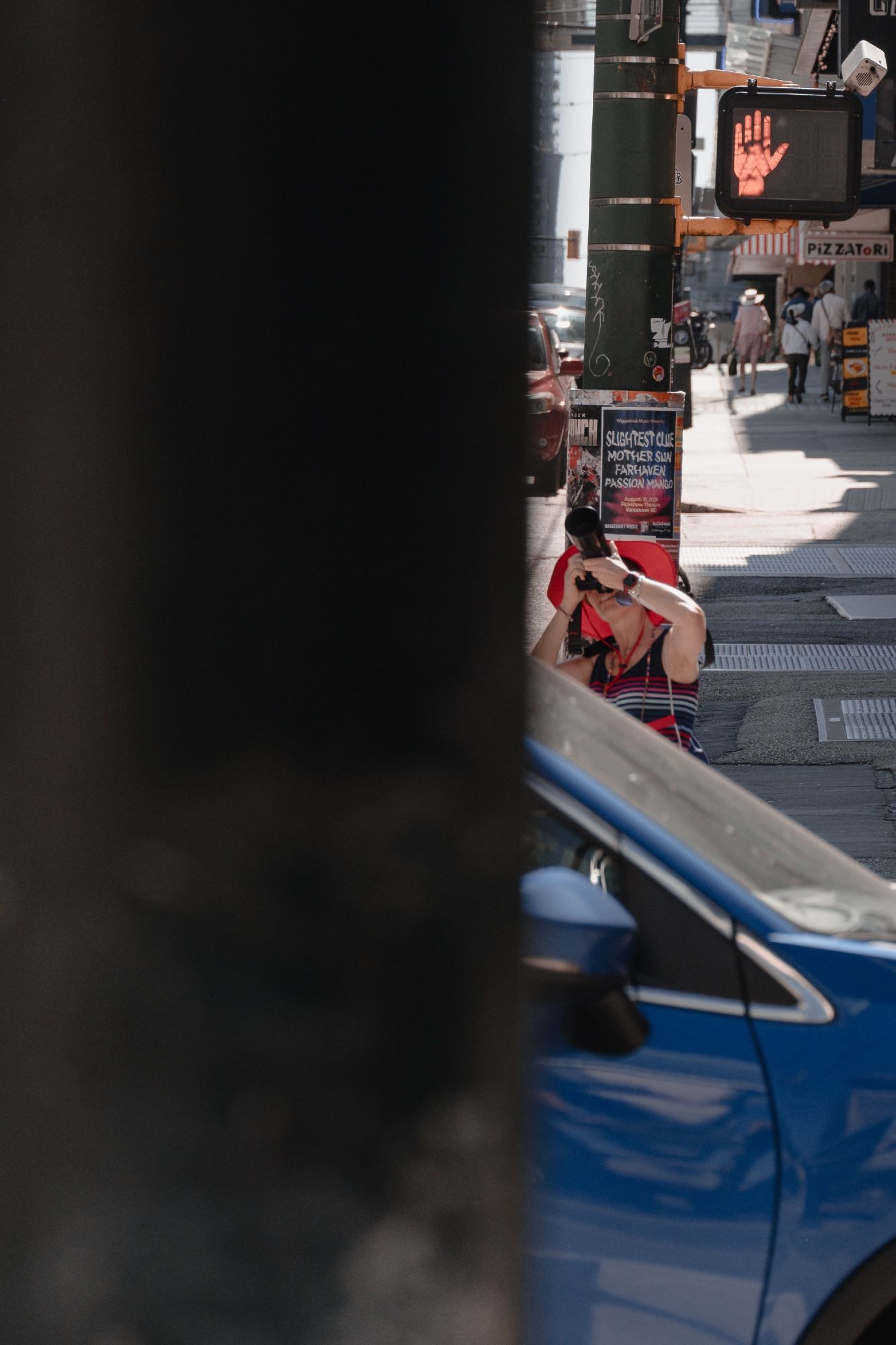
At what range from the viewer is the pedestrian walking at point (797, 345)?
28594 millimetres

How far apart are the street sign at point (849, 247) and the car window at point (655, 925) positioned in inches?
958

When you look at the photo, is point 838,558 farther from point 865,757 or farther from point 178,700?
point 178,700

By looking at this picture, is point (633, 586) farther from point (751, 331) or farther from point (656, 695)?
point (751, 331)

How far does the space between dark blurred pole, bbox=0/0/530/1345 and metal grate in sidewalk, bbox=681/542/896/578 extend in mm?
11369

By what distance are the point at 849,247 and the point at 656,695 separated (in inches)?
861

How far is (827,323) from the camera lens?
2986 centimetres

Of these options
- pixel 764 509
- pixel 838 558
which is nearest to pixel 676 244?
pixel 838 558

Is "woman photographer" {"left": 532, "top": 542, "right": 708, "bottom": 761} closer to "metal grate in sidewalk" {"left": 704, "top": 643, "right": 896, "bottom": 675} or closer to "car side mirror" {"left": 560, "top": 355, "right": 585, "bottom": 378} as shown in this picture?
"metal grate in sidewalk" {"left": 704, "top": 643, "right": 896, "bottom": 675}

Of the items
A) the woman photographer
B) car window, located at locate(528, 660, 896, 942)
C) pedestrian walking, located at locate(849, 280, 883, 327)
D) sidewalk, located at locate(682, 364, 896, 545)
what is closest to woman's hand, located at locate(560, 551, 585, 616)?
the woman photographer

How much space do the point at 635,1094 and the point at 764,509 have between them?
14.3 meters

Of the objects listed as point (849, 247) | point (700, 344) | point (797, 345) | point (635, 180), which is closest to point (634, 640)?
point (635, 180)

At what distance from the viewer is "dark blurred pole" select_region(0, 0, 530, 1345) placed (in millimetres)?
1434

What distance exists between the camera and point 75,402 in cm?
145

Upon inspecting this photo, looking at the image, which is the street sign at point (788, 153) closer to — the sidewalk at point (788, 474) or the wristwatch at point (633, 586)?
the wristwatch at point (633, 586)
